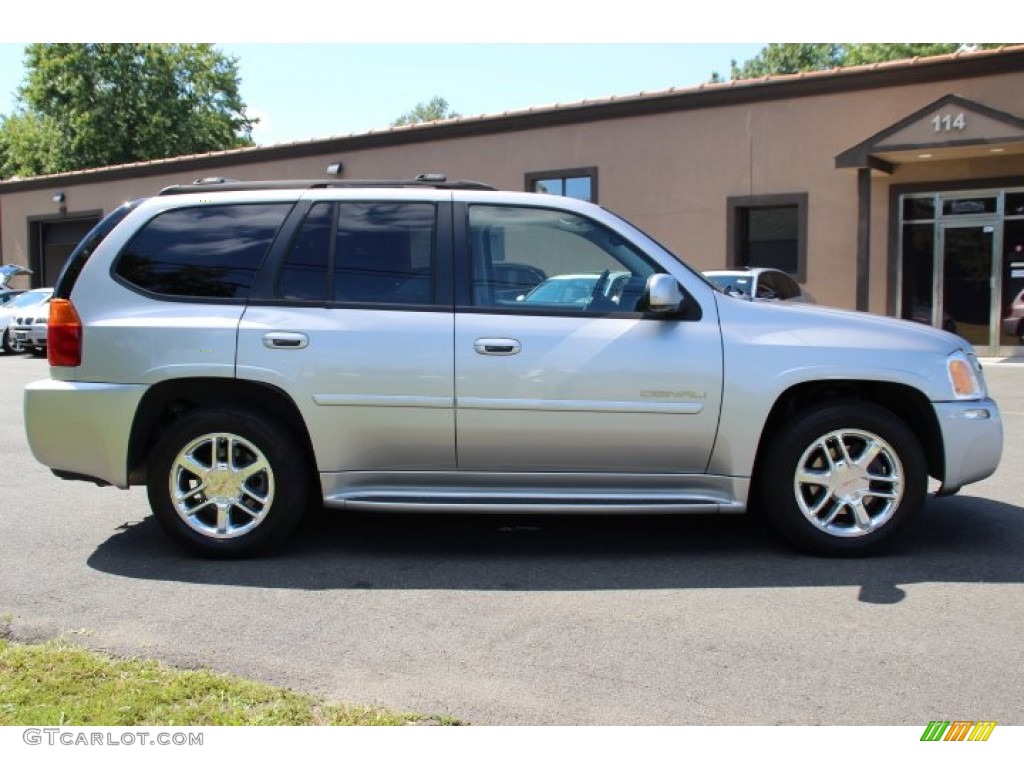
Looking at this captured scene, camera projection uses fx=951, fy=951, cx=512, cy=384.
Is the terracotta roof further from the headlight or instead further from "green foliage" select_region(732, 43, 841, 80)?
"green foliage" select_region(732, 43, 841, 80)

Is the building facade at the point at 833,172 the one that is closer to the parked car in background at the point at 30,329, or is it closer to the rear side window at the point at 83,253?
the parked car in background at the point at 30,329

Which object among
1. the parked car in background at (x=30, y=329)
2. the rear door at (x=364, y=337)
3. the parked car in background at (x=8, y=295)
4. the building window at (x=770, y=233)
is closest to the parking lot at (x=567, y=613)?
the rear door at (x=364, y=337)

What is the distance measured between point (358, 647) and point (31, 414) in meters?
2.31

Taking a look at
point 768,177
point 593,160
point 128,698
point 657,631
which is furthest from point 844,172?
point 128,698

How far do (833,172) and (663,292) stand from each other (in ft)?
44.3

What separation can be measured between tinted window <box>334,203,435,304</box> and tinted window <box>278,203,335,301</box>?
58 mm

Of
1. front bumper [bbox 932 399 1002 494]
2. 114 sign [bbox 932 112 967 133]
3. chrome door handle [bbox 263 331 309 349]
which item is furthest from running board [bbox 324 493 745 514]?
114 sign [bbox 932 112 967 133]

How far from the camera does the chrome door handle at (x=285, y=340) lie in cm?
471

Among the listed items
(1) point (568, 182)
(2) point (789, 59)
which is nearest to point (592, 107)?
(1) point (568, 182)

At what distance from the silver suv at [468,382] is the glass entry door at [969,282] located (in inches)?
484

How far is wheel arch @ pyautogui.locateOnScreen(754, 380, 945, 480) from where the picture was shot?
15.9ft

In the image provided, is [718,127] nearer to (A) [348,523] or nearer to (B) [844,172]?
(B) [844,172]

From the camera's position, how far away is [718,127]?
58.2 ft

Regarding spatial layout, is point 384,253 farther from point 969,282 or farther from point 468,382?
point 969,282
